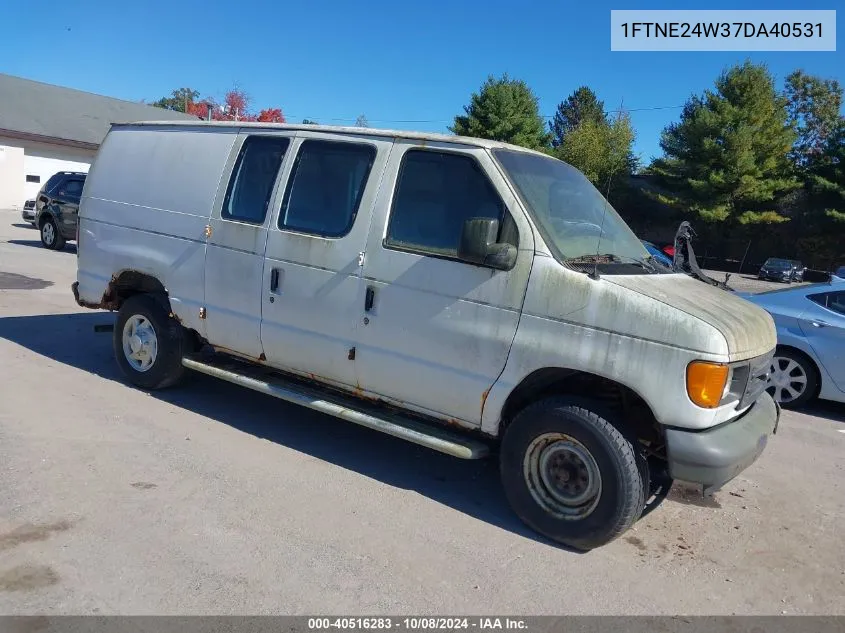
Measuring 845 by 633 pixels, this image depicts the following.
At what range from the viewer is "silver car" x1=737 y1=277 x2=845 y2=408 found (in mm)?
7355

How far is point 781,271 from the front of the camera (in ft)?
128

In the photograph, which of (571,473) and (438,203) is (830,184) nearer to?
(438,203)

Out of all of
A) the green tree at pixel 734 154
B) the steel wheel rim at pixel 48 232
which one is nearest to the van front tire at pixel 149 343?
the steel wheel rim at pixel 48 232

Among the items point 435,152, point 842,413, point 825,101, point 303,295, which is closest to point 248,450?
point 303,295

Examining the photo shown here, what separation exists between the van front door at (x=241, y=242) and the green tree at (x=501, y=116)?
41.1m

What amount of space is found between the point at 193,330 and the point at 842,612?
193 inches

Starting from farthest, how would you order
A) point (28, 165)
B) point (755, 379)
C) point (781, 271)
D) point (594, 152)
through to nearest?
point (594, 152) → point (781, 271) → point (28, 165) → point (755, 379)

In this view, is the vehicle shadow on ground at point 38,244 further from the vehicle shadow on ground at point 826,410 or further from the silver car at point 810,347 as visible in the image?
the vehicle shadow on ground at point 826,410

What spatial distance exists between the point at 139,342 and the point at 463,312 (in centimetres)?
337

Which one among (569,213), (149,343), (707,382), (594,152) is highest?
(594,152)

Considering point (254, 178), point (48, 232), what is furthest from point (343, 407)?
point (48, 232)

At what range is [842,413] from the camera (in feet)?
25.8

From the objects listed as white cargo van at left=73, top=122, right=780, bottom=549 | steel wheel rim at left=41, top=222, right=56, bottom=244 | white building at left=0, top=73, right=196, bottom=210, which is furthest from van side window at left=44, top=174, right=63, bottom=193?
white building at left=0, top=73, right=196, bottom=210

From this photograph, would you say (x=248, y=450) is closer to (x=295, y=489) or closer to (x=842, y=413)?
(x=295, y=489)
